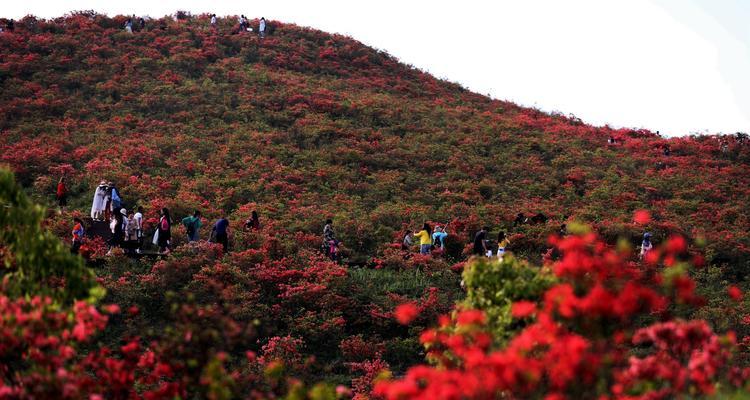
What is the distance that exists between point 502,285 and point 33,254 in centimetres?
666

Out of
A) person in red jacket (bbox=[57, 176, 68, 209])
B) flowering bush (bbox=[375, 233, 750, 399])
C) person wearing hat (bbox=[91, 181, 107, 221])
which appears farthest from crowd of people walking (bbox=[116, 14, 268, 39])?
flowering bush (bbox=[375, 233, 750, 399])

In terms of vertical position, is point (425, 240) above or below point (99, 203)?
above

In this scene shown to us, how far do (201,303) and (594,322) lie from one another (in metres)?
15.1

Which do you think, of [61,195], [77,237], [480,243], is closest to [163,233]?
[77,237]

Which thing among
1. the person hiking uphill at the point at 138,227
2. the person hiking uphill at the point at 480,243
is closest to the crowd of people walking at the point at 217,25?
the person hiking uphill at the point at 138,227

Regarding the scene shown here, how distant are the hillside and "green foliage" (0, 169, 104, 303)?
1731 millimetres

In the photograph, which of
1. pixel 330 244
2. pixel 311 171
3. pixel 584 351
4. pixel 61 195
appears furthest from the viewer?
pixel 311 171

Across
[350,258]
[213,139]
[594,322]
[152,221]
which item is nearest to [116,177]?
[152,221]

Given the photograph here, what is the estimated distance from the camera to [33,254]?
35.6ft

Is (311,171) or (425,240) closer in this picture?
(425,240)

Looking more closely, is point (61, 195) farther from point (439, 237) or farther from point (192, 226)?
point (439, 237)

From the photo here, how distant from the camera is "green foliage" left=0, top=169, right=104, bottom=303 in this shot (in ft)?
35.6

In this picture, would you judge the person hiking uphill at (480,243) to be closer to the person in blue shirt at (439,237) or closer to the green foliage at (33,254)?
the person in blue shirt at (439,237)

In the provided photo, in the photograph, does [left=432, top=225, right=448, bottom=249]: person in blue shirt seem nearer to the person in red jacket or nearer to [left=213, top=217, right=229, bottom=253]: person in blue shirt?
[left=213, top=217, right=229, bottom=253]: person in blue shirt
